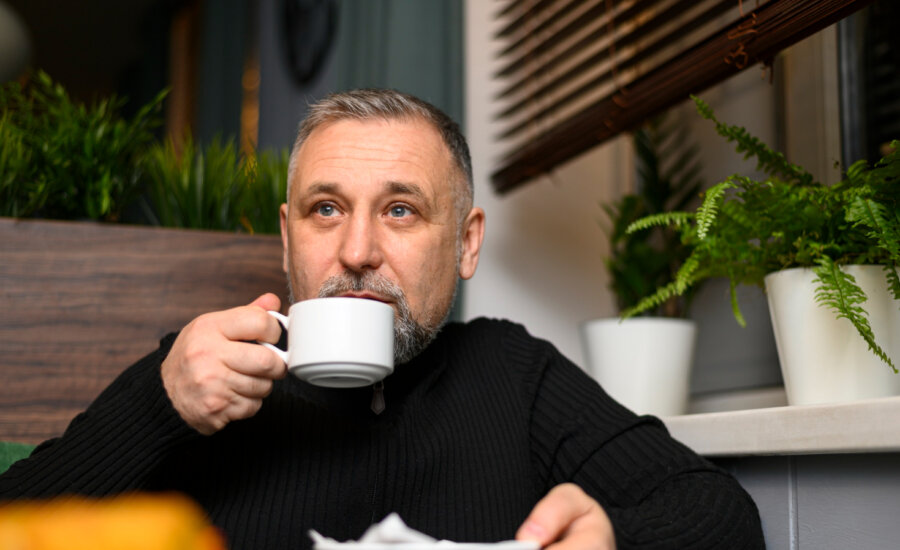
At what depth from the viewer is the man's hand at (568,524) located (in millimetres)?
637

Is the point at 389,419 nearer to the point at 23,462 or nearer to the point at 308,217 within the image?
the point at 308,217

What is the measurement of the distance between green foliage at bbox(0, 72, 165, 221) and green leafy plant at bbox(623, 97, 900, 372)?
3.23 ft

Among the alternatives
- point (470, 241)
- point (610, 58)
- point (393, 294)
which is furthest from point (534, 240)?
point (393, 294)

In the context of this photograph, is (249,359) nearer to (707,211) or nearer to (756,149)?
(707,211)

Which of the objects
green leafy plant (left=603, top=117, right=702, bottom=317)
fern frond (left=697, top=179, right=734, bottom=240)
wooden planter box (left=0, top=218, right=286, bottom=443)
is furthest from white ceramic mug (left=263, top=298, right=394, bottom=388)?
green leafy plant (left=603, top=117, right=702, bottom=317)

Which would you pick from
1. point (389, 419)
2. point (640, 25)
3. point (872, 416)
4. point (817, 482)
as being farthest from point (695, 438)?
point (640, 25)

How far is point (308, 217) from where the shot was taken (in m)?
1.18

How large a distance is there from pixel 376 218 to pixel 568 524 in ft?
1.95

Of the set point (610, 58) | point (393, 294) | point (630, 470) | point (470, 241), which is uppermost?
point (610, 58)

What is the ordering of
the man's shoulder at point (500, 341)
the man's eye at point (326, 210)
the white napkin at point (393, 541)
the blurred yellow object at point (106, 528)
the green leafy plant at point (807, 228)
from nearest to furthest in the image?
the blurred yellow object at point (106, 528), the white napkin at point (393, 541), the green leafy plant at point (807, 228), the man's eye at point (326, 210), the man's shoulder at point (500, 341)

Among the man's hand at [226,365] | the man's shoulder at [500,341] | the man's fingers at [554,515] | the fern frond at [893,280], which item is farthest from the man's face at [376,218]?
the fern frond at [893,280]

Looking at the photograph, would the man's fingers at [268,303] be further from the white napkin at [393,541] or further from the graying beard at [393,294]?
the white napkin at [393,541]

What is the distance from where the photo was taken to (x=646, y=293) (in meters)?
1.69

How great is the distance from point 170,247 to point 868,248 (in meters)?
1.13
